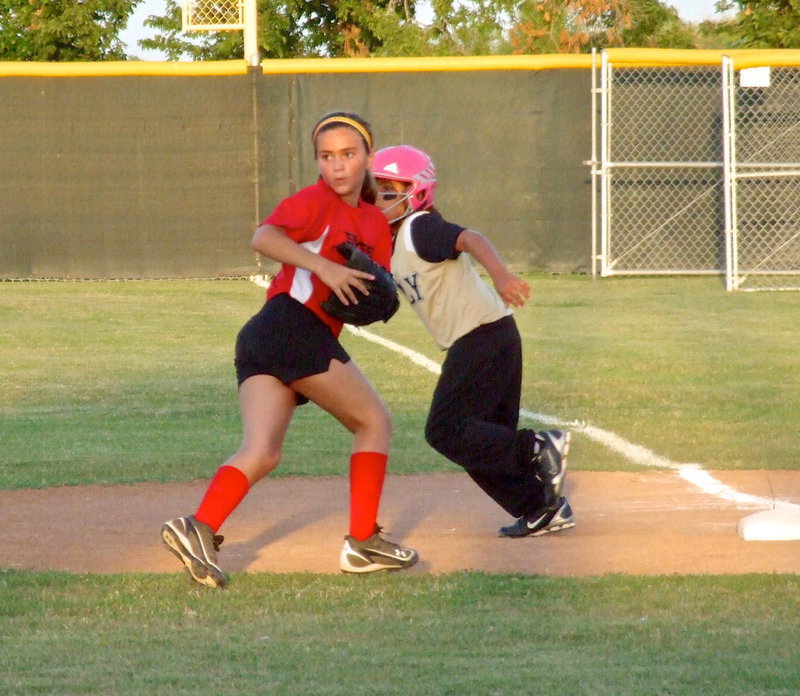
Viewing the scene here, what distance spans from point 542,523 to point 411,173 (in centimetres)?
145

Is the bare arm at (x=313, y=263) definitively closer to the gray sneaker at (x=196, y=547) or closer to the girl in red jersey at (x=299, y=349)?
the girl in red jersey at (x=299, y=349)

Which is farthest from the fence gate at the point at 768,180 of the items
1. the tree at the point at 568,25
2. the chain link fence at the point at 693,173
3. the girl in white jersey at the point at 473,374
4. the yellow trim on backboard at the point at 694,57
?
the tree at the point at 568,25

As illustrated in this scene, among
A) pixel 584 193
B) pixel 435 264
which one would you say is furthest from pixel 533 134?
pixel 435 264

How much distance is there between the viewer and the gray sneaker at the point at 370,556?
493cm

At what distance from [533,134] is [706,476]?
38.7ft

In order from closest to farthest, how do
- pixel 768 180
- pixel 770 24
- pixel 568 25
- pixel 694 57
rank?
pixel 768 180 → pixel 694 57 → pixel 770 24 → pixel 568 25

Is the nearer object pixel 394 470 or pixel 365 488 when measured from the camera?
pixel 365 488

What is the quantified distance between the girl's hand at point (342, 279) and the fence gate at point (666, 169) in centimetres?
1350

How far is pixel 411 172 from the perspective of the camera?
5465 mm

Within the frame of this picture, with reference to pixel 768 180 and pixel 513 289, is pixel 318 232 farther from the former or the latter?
pixel 768 180

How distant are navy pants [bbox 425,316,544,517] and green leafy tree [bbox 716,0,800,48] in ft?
64.3

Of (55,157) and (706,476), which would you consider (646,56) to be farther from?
(706,476)

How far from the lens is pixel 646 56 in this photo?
695 inches

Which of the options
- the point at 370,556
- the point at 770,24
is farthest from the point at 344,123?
the point at 770,24
